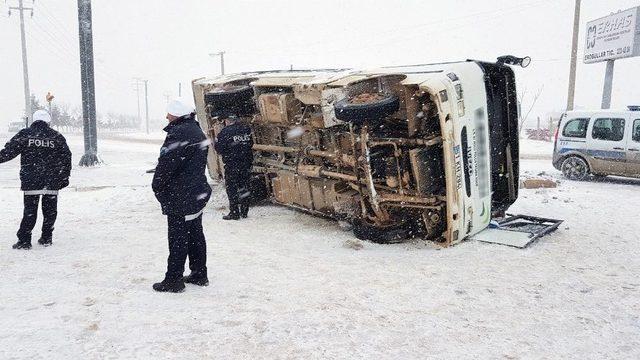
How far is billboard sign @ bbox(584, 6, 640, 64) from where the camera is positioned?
18.2 meters

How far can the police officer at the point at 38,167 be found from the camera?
5.38 meters

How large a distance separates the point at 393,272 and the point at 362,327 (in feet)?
4.47

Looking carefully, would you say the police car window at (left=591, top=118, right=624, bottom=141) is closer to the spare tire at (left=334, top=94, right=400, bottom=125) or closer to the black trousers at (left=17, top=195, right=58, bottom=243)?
the spare tire at (left=334, top=94, right=400, bottom=125)

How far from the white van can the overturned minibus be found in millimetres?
6352

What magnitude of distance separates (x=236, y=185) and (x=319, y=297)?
348 cm

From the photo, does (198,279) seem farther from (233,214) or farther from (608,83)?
(608,83)

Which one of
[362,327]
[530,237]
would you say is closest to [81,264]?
[362,327]

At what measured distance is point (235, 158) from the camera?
283 inches

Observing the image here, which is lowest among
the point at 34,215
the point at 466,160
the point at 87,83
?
the point at 34,215

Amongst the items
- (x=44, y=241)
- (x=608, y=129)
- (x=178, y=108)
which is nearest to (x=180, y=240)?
(x=178, y=108)

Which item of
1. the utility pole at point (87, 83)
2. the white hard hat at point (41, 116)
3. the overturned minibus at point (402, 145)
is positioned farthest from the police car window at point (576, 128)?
the utility pole at point (87, 83)

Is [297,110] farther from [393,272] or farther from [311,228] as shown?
[393,272]

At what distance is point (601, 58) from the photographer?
20.0 metres

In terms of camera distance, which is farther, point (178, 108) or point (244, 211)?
point (244, 211)
